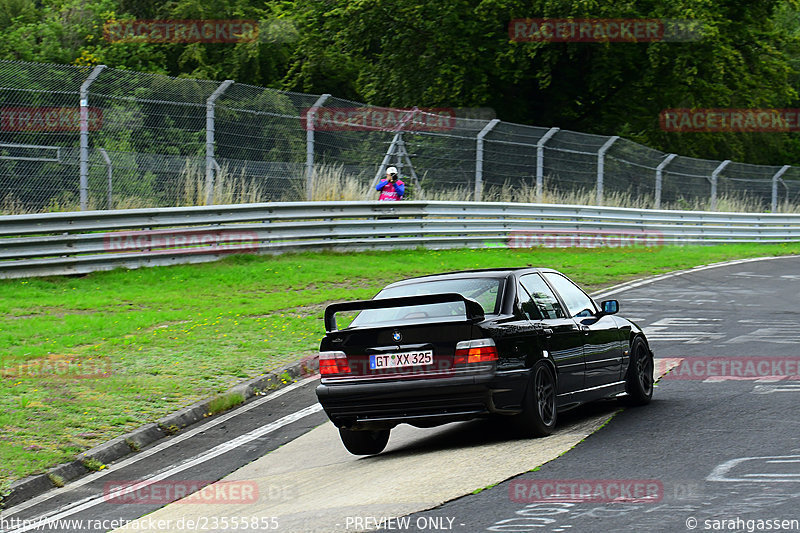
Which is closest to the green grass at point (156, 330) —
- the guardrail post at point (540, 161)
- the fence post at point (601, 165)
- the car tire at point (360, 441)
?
the car tire at point (360, 441)

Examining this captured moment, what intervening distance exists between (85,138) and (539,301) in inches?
447

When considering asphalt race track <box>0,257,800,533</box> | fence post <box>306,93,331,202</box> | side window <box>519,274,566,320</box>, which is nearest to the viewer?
asphalt race track <box>0,257,800,533</box>

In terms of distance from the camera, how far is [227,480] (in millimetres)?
8195

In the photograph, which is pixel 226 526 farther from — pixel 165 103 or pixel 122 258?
pixel 165 103

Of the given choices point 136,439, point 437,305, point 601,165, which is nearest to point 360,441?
point 437,305

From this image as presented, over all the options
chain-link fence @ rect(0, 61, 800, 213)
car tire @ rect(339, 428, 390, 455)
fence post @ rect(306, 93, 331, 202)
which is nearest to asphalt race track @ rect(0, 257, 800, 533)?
car tire @ rect(339, 428, 390, 455)

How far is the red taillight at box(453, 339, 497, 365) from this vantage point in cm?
820

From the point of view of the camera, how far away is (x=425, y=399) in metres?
8.25

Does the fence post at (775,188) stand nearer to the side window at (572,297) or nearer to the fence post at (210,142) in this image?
the fence post at (210,142)

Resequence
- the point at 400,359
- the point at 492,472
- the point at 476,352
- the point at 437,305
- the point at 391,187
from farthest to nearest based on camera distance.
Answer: the point at 391,187 < the point at 437,305 < the point at 400,359 < the point at 476,352 < the point at 492,472

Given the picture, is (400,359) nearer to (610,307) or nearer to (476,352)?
(476,352)

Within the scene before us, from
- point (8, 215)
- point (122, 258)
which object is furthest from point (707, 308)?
point (8, 215)

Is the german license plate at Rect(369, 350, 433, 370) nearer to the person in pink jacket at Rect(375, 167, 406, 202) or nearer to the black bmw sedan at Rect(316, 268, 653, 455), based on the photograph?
the black bmw sedan at Rect(316, 268, 653, 455)

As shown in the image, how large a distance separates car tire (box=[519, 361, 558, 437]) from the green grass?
3.41 meters
